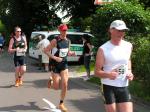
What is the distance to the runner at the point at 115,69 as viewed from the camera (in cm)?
671

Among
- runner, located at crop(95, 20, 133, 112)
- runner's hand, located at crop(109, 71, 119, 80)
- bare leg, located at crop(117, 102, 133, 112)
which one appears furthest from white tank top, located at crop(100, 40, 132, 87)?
bare leg, located at crop(117, 102, 133, 112)

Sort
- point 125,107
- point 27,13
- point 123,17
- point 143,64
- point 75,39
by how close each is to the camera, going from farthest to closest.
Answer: point 27,13
point 75,39
point 123,17
point 143,64
point 125,107

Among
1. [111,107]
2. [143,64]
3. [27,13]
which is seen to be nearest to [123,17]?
[143,64]

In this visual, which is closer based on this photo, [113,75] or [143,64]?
[113,75]

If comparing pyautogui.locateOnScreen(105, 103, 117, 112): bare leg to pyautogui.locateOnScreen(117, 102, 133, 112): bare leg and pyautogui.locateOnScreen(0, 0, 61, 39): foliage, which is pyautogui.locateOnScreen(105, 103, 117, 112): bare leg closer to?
pyautogui.locateOnScreen(117, 102, 133, 112): bare leg

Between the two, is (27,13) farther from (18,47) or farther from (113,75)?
(113,75)

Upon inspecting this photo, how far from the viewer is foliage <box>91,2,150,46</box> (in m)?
15.7

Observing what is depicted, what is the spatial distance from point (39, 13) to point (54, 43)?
28.8 meters

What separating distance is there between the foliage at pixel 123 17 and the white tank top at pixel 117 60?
8934 millimetres

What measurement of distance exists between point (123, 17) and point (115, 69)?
9036 millimetres

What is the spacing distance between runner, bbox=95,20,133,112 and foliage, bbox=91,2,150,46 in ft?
29.3

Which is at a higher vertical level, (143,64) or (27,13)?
(27,13)

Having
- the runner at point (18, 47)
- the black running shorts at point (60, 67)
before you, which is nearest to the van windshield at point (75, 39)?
the runner at point (18, 47)

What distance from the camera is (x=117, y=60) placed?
22.2 feet
